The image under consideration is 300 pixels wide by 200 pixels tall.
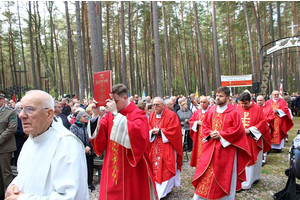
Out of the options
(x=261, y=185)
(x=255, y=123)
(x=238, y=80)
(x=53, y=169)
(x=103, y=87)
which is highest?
(x=238, y=80)

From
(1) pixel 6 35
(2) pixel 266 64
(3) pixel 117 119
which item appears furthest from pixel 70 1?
(3) pixel 117 119

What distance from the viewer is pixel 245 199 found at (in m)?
4.59

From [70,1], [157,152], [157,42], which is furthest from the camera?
[70,1]

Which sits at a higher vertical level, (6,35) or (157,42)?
(6,35)

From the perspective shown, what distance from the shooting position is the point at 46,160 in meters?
1.59

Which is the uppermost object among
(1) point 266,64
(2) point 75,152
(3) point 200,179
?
(1) point 266,64

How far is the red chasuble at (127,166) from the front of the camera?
273 cm

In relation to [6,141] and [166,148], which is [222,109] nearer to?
[166,148]

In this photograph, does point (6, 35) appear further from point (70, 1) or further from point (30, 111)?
point (30, 111)

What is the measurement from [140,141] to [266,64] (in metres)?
12.6

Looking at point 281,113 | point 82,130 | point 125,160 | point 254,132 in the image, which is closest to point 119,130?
point 125,160

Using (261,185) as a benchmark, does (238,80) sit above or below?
above

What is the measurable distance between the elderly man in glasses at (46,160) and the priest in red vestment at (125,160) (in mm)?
1003

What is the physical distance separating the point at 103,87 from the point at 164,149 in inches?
102
